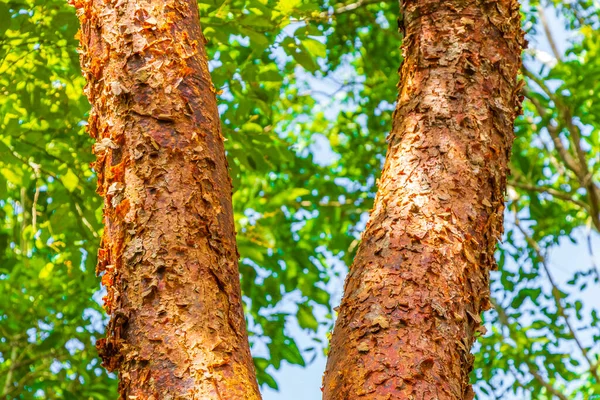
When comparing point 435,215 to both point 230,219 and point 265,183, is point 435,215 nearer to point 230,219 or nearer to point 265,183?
point 230,219

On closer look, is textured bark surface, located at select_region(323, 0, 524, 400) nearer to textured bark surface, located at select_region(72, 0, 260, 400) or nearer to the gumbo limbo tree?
the gumbo limbo tree

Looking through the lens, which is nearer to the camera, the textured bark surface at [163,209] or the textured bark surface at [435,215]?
the textured bark surface at [163,209]

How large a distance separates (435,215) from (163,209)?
2.00 feet

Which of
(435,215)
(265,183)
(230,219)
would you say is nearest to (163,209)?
(230,219)

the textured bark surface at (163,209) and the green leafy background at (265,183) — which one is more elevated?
the green leafy background at (265,183)

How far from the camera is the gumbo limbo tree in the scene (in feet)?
4.53

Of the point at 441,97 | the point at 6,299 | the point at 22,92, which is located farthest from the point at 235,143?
the point at 6,299

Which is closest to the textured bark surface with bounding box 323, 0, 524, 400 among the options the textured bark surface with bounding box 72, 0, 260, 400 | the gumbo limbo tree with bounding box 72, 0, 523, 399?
the gumbo limbo tree with bounding box 72, 0, 523, 399

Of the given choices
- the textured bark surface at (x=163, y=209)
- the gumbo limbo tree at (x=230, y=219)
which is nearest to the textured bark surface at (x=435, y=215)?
the gumbo limbo tree at (x=230, y=219)

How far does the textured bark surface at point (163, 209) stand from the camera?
1.34 m

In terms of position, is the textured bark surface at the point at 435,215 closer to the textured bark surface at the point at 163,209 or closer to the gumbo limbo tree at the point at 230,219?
the gumbo limbo tree at the point at 230,219

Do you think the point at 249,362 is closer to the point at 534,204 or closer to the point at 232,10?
the point at 232,10

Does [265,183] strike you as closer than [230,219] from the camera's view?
No

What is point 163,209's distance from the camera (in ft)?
4.80
